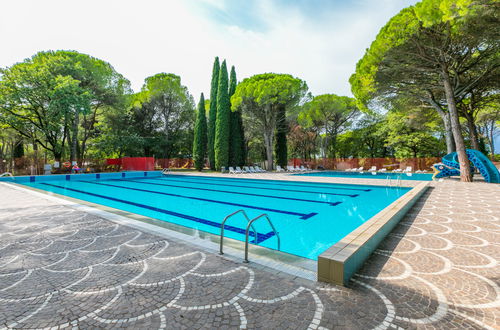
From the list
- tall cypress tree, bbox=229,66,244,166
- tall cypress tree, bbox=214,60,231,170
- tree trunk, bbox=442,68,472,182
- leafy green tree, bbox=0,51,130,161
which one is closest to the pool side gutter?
tree trunk, bbox=442,68,472,182

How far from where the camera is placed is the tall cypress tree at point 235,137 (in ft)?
77.9

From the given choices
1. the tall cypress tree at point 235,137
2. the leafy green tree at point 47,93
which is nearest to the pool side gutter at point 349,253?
the leafy green tree at point 47,93

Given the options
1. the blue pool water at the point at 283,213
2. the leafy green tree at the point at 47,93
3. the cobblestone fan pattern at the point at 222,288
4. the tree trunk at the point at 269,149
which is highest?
the leafy green tree at the point at 47,93

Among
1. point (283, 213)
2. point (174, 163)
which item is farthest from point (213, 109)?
point (283, 213)

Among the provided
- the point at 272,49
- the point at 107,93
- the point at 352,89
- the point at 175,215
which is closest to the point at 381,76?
the point at 352,89

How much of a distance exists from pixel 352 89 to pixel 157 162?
22309mm

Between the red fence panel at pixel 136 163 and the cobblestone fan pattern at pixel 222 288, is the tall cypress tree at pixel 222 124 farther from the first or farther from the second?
the cobblestone fan pattern at pixel 222 288

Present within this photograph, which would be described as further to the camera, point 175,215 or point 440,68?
point 440,68

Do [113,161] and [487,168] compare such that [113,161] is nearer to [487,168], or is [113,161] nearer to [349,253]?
[349,253]

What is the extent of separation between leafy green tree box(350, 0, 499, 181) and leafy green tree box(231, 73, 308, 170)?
8286 mm

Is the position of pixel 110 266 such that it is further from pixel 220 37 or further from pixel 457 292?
pixel 220 37

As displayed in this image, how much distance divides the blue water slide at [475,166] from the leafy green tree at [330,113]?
42.1 feet

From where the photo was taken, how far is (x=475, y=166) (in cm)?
1205

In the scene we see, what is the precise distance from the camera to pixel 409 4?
10766 millimetres
